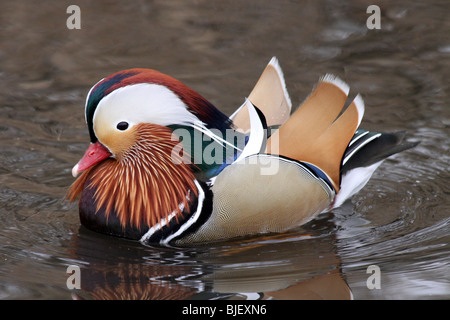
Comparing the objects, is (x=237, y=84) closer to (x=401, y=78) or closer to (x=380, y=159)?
(x=401, y=78)

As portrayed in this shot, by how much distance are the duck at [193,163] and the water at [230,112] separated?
0.13 m

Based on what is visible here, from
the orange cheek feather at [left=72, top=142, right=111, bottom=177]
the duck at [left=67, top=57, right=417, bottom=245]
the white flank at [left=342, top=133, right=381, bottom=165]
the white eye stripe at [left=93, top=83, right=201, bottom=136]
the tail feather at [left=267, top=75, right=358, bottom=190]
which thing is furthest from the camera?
the white flank at [left=342, top=133, right=381, bottom=165]

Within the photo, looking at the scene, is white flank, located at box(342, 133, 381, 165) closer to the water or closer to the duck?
the duck

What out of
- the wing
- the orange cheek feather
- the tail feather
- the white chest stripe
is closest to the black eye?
the orange cheek feather

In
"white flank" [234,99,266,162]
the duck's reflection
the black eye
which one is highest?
the black eye

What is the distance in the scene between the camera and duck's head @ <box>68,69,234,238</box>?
4.04 meters

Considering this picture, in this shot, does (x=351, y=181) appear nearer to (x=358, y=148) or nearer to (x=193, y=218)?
(x=358, y=148)

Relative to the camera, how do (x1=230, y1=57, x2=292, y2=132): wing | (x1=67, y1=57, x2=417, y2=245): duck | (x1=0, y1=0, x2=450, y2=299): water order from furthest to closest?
(x1=230, y1=57, x2=292, y2=132): wing, (x1=67, y1=57, x2=417, y2=245): duck, (x1=0, y1=0, x2=450, y2=299): water

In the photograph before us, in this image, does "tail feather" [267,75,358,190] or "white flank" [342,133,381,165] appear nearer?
"tail feather" [267,75,358,190]

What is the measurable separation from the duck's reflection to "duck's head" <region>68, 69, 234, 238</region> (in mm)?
186

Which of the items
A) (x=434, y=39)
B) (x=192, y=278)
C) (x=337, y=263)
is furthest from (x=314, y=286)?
(x=434, y=39)

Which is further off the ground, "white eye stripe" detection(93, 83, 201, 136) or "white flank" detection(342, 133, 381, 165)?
"white eye stripe" detection(93, 83, 201, 136)

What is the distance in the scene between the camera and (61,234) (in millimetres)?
4340

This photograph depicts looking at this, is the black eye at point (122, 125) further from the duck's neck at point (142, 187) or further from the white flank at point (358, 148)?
the white flank at point (358, 148)
